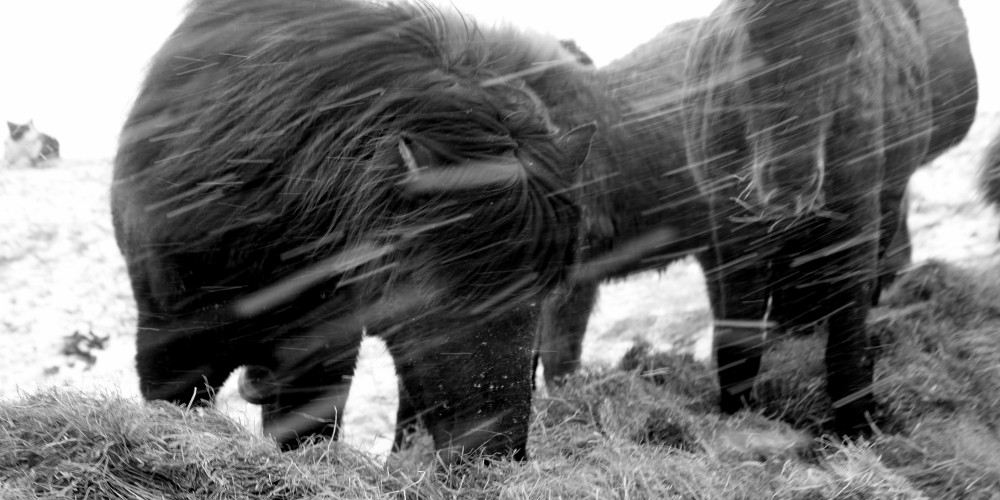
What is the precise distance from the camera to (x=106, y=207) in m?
6.78

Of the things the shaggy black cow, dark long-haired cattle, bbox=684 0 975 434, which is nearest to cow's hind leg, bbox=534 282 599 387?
the shaggy black cow

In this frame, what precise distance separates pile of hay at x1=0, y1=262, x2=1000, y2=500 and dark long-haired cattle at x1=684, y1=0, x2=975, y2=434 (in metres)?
0.30

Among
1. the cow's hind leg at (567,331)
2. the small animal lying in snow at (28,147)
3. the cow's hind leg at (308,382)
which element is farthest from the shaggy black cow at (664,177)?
the small animal lying in snow at (28,147)

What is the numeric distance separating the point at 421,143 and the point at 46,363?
4.07 meters

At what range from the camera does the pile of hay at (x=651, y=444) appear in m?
1.96

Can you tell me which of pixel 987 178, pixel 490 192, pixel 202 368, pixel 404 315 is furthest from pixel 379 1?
pixel 987 178

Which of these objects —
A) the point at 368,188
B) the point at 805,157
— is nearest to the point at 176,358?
the point at 368,188

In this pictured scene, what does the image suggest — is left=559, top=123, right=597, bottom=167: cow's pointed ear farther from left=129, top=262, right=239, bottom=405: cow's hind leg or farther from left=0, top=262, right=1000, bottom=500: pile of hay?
left=129, top=262, right=239, bottom=405: cow's hind leg

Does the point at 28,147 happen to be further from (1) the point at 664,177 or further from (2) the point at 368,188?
(2) the point at 368,188

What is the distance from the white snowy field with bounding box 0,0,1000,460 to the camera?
196 inches

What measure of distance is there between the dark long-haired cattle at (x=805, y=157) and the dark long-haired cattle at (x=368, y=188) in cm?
112

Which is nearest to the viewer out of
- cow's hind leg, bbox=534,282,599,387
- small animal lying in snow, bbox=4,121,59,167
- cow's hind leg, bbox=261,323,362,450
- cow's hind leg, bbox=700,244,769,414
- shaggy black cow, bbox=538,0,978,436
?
cow's hind leg, bbox=261,323,362,450

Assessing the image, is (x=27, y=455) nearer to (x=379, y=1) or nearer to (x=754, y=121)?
(x=379, y=1)

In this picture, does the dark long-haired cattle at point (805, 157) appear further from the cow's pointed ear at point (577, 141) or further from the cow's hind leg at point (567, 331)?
the cow's pointed ear at point (577, 141)
